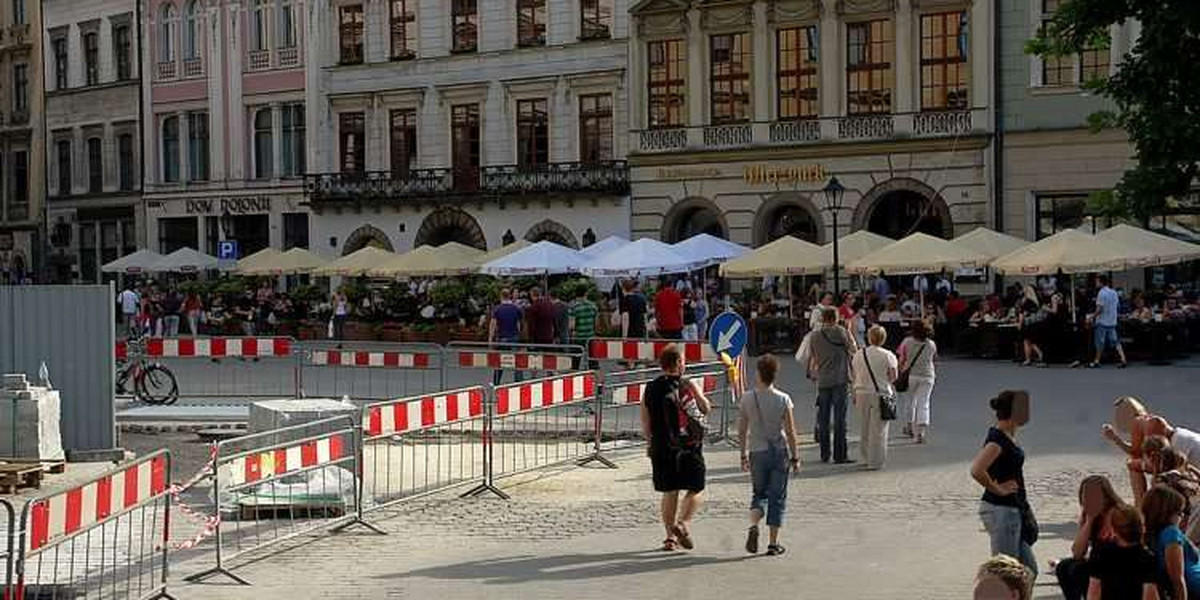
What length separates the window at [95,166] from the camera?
58562 millimetres

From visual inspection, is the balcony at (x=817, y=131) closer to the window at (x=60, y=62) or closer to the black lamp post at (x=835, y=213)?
the black lamp post at (x=835, y=213)

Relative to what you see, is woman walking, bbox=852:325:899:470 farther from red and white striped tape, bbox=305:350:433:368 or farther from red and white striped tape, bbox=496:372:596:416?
red and white striped tape, bbox=305:350:433:368

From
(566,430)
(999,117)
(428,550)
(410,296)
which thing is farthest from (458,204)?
(428,550)

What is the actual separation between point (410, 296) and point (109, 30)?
2258 cm

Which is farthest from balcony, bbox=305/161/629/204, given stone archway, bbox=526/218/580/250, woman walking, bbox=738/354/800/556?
woman walking, bbox=738/354/800/556

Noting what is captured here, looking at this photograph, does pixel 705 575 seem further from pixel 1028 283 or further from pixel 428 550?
pixel 1028 283

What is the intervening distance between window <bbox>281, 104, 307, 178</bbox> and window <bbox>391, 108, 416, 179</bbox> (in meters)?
3.70

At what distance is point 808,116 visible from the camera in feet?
136

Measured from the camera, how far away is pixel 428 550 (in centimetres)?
1323

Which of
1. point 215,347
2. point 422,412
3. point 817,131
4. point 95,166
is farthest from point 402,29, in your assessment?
point 422,412

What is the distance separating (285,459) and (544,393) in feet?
15.0

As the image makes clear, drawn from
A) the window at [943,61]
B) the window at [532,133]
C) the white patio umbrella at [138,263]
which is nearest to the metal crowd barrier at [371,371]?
the window at [943,61]

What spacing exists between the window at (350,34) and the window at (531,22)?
583 centimetres

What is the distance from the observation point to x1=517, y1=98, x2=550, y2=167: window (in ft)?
152
